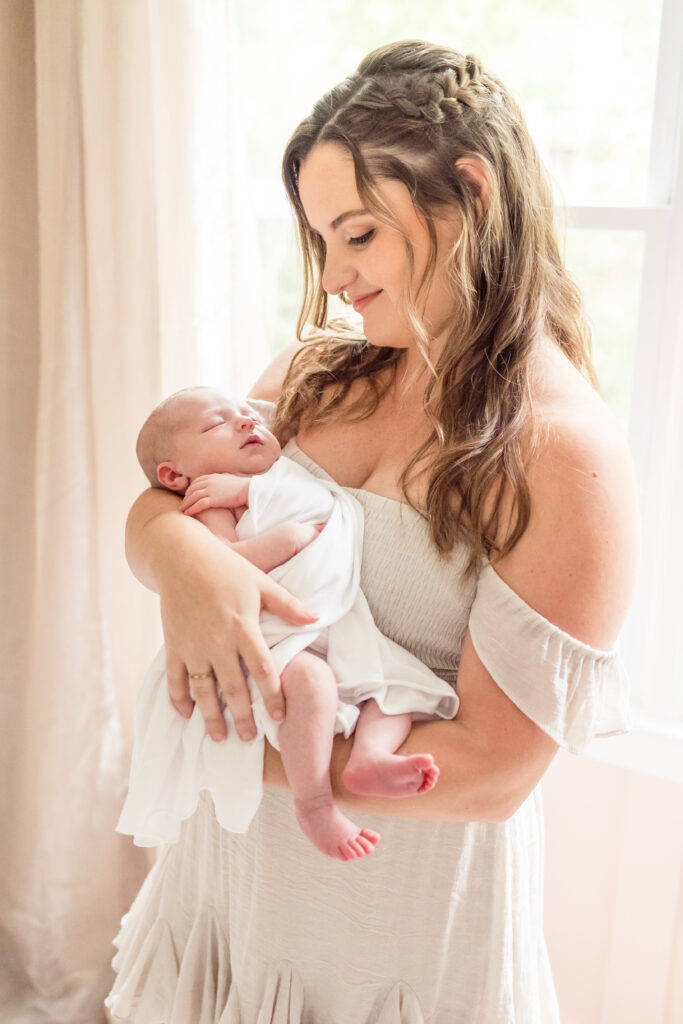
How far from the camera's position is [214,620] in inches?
42.1

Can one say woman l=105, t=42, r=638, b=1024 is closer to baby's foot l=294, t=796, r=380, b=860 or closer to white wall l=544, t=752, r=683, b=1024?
baby's foot l=294, t=796, r=380, b=860

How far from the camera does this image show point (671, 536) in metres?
1.59

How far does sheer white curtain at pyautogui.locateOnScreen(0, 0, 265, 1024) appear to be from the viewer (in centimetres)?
163

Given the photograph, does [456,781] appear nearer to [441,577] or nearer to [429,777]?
[429,777]

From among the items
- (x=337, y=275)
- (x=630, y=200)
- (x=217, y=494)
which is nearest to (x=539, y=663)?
(x=217, y=494)

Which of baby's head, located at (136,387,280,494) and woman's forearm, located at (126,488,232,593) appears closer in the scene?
woman's forearm, located at (126,488,232,593)

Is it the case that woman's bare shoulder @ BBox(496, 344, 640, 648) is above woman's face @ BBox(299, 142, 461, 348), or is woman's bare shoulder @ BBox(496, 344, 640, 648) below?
below

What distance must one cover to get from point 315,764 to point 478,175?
750 millimetres

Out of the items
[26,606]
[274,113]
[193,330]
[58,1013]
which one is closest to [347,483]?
[193,330]

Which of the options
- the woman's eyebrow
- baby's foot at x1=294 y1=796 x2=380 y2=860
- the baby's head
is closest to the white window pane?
the woman's eyebrow

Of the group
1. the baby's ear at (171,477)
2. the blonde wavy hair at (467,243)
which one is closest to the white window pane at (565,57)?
the blonde wavy hair at (467,243)

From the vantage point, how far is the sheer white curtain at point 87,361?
163 cm

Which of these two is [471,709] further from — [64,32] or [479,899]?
[64,32]

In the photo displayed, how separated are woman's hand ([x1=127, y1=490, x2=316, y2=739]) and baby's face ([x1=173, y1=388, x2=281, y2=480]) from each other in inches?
4.6
